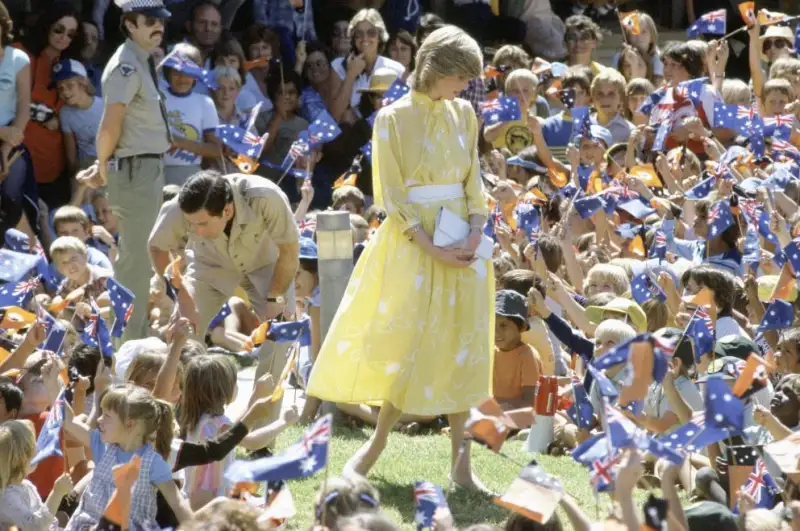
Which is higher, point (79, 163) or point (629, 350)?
point (629, 350)

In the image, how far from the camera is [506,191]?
34.4 ft

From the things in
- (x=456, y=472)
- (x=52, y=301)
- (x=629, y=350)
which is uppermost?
(x=629, y=350)

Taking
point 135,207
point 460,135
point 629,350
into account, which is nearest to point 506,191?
point 135,207

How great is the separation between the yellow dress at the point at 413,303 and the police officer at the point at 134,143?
274cm

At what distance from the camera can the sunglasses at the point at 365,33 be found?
13172 millimetres

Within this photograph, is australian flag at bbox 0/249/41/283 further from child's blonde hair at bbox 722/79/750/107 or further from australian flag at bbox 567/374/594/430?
child's blonde hair at bbox 722/79/750/107

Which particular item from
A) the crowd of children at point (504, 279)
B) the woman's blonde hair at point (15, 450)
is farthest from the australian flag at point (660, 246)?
the woman's blonde hair at point (15, 450)

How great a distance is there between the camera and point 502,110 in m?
12.2

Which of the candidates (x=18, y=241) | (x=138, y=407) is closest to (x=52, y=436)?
(x=138, y=407)

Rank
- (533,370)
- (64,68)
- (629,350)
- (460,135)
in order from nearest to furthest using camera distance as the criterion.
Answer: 1. (629,350)
2. (460,135)
3. (533,370)
4. (64,68)

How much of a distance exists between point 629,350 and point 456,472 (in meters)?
2.23

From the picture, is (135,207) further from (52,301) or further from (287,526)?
(287,526)

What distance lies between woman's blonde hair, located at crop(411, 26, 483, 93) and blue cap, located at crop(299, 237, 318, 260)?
8.27 ft

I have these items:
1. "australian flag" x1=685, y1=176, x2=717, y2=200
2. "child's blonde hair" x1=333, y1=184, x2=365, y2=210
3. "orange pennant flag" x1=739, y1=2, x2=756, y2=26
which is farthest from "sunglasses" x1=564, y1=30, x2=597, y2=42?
"australian flag" x1=685, y1=176, x2=717, y2=200
